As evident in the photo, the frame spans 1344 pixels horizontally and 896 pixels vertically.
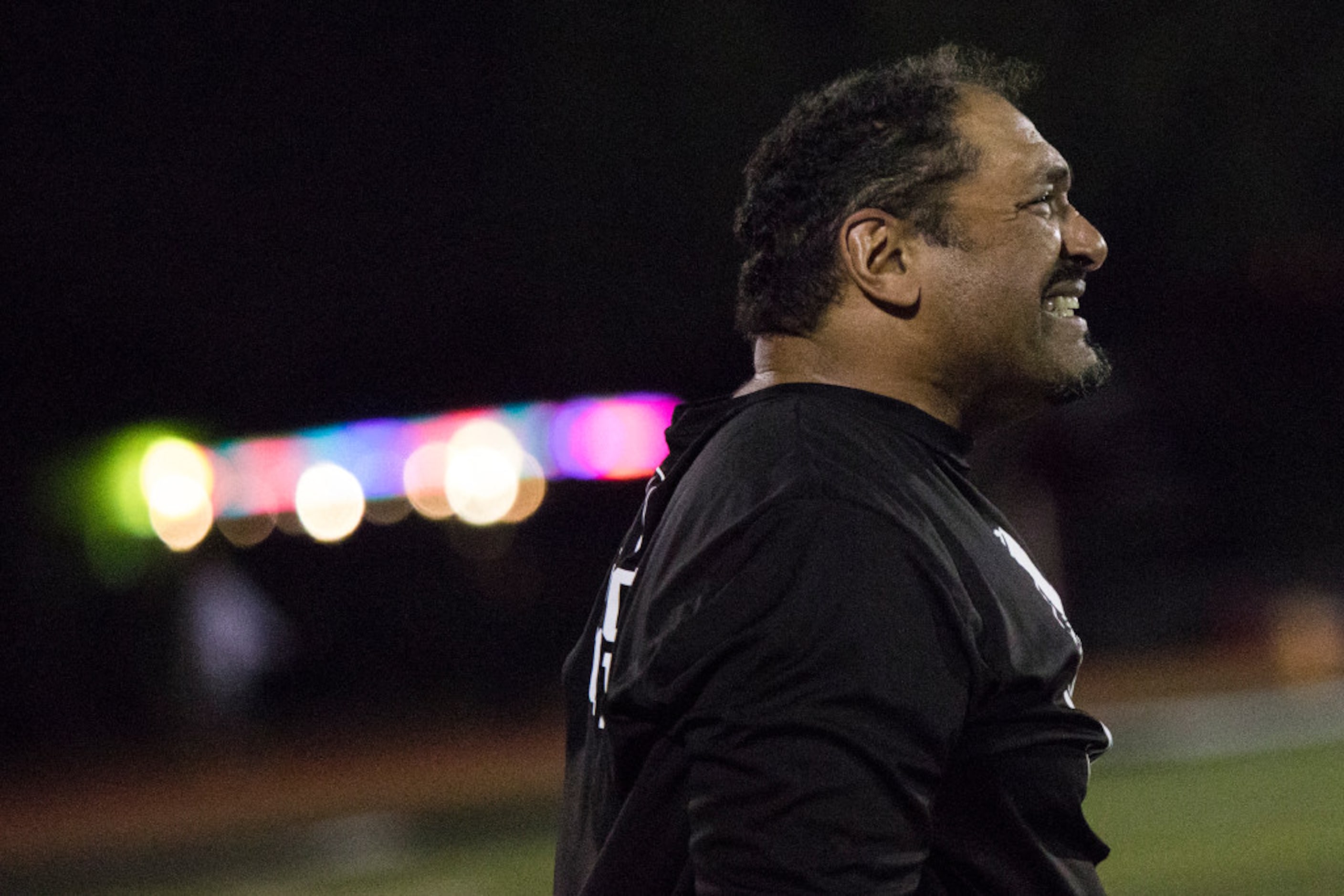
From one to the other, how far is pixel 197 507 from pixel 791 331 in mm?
24036

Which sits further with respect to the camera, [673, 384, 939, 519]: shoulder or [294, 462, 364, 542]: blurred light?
[294, 462, 364, 542]: blurred light

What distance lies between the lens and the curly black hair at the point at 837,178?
2.21 m

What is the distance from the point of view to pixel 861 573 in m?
1.71

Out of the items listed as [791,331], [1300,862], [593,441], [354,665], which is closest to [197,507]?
[354,665]

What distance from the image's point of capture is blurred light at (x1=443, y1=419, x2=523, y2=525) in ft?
80.7

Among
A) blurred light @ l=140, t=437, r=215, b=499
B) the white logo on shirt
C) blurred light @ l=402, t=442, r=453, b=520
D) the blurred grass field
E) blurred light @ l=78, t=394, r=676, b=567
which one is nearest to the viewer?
the white logo on shirt

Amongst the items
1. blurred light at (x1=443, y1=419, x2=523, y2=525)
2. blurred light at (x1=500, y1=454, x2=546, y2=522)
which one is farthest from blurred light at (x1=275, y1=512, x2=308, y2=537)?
blurred light at (x1=500, y1=454, x2=546, y2=522)

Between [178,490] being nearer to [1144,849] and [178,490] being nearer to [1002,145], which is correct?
[1144,849]

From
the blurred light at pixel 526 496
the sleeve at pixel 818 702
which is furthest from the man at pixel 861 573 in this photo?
the blurred light at pixel 526 496

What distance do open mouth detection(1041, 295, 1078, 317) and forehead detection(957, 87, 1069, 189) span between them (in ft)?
0.55

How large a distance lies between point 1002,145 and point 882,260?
261 millimetres

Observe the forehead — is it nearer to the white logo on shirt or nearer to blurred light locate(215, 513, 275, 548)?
the white logo on shirt

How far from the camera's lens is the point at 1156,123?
1276cm

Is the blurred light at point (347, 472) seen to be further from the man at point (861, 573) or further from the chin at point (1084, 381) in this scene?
the man at point (861, 573)
